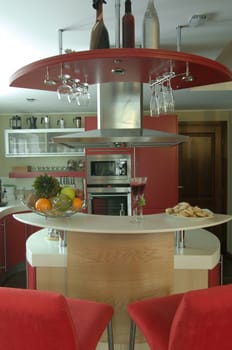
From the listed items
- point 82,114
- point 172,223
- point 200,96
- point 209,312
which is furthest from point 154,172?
point 209,312

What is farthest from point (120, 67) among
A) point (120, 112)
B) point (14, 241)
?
point (14, 241)

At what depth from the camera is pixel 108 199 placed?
3744 mm

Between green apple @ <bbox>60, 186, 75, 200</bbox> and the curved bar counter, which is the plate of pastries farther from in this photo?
green apple @ <bbox>60, 186, 75, 200</bbox>

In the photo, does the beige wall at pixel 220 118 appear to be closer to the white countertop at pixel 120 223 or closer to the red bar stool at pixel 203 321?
the white countertop at pixel 120 223

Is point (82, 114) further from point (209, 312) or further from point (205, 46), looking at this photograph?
point (209, 312)

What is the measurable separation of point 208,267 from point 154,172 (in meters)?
2.04

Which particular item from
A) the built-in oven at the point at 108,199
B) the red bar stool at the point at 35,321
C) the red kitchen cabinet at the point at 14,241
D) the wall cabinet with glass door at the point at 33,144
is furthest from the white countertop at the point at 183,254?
the wall cabinet with glass door at the point at 33,144

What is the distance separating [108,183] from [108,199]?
198 mm

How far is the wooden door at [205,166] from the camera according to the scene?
465 centimetres

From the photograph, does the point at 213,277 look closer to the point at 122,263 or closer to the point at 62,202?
the point at 122,263

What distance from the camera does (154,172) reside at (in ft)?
12.6

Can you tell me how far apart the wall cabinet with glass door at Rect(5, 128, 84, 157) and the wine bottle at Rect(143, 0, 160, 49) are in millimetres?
2908

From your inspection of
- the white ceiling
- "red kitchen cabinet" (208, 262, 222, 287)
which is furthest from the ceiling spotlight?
"red kitchen cabinet" (208, 262, 222, 287)

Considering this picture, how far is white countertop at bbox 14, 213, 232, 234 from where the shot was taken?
1694 mm
